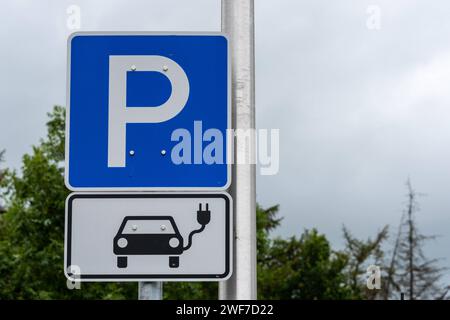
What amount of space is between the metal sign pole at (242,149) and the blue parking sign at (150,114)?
0.12 feet

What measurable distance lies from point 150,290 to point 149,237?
0.66 feet

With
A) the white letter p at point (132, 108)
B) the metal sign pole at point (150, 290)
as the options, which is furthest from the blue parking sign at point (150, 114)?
the metal sign pole at point (150, 290)

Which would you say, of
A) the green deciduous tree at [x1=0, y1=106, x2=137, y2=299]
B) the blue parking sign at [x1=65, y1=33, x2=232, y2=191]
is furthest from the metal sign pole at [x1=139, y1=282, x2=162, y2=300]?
the green deciduous tree at [x1=0, y1=106, x2=137, y2=299]

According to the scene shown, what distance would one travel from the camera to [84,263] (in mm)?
3412

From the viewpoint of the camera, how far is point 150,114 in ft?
11.6

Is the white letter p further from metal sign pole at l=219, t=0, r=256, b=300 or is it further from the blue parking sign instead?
metal sign pole at l=219, t=0, r=256, b=300

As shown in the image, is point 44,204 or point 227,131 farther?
point 44,204

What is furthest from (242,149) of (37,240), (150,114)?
(37,240)

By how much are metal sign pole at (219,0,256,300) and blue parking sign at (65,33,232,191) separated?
0.04 m

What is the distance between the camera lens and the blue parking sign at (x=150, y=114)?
350cm

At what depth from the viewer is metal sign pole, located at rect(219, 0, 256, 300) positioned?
342cm

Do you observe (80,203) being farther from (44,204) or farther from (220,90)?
(44,204)
